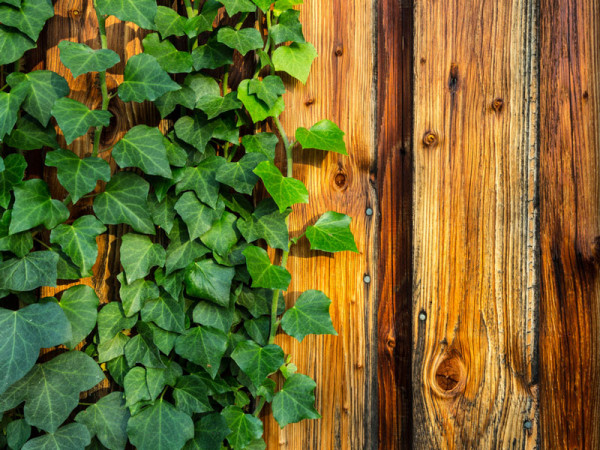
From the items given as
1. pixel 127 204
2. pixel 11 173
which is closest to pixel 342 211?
pixel 127 204

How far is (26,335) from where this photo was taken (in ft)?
2.52

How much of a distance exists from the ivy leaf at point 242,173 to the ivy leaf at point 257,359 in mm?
304

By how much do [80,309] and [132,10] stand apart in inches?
22.2

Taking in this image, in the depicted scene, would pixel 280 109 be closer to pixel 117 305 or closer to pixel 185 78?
pixel 185 78

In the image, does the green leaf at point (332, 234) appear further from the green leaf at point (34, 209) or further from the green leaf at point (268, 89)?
the green leaf at point (34, 209)

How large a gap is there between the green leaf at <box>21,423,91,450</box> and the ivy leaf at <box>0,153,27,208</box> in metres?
0.44

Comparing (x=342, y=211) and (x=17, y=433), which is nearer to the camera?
(x=17, y=433)

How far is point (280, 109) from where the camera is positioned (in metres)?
0.90

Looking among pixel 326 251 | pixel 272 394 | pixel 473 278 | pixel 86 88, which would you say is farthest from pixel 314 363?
pixel 86 88

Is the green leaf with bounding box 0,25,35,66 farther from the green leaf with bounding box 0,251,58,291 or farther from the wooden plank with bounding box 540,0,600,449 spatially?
the wooden plank with bounding box 540,0,600,449

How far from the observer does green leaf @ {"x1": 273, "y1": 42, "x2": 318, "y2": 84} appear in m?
0.89

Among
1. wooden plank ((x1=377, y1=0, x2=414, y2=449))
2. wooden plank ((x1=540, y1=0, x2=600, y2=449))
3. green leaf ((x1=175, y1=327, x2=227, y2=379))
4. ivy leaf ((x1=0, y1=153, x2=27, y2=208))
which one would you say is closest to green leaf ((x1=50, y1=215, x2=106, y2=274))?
ivy leaf ((x1=0, y1=153, x2=27, y2=208))

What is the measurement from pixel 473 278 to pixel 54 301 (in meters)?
0.80

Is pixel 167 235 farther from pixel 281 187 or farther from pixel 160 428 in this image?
pixel 160 428
